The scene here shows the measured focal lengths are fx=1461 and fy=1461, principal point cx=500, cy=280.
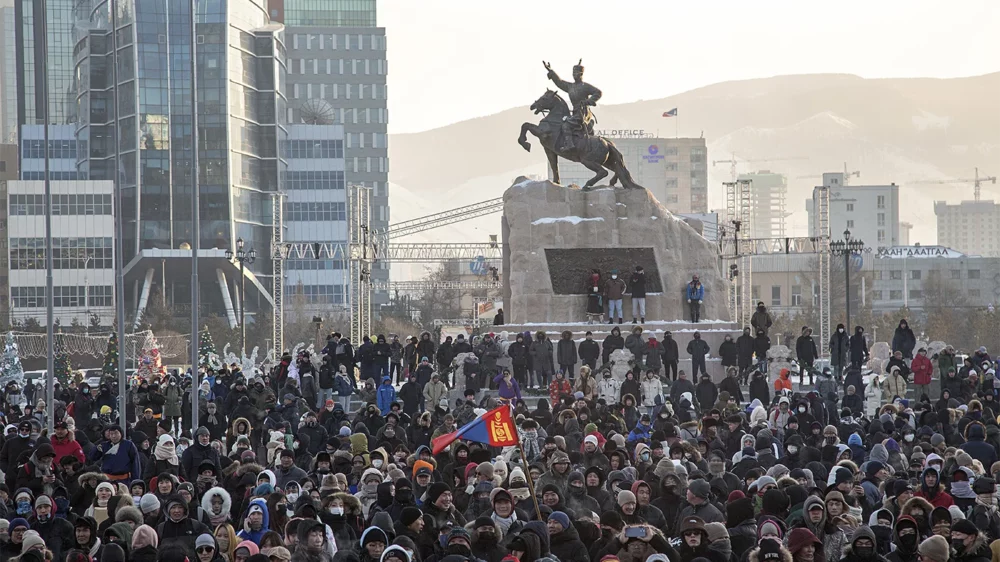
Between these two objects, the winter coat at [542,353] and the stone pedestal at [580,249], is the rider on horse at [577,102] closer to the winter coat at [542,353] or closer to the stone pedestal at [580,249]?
the stone pedestal at [580,249]

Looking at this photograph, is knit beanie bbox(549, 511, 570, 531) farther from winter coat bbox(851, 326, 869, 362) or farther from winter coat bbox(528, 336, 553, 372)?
winter coat bbox(851, 326, 869, 362)

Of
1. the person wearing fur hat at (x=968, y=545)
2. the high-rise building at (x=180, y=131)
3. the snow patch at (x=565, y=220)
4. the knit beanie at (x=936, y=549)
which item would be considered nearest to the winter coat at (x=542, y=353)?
the snow patch at (x=565, y=220)

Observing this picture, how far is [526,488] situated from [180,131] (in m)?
85.9

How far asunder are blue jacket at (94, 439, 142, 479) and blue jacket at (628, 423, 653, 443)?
220 inches

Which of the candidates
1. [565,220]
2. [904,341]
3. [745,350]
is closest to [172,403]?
[565,220]

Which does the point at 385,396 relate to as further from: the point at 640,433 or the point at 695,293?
the point at 695,293

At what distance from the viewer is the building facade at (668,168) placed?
154 m

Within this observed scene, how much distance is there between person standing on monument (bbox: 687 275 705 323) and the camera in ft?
99.9

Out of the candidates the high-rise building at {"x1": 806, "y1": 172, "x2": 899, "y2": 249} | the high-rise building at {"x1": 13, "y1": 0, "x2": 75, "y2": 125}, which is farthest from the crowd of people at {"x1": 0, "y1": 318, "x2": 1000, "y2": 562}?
the high-rise building at {"x1": 806, "y1": 172, "x2": 899, "y2": 249}

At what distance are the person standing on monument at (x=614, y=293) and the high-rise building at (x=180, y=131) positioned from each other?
6406 centimetres

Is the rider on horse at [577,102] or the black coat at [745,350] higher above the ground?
the rider on horse at [577,102]

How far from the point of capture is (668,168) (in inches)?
6176

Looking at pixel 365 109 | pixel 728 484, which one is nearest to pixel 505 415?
pixel 728 484

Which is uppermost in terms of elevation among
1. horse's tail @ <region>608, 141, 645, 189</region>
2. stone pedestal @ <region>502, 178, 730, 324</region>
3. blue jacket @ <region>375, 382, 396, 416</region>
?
horse's tail @ <region>608, 141, 645, 189</region>
